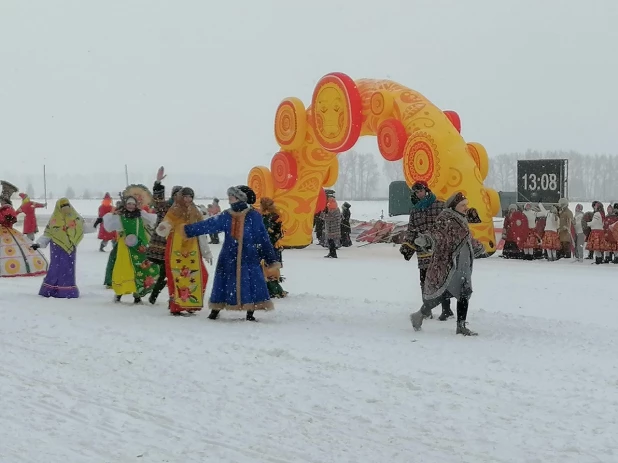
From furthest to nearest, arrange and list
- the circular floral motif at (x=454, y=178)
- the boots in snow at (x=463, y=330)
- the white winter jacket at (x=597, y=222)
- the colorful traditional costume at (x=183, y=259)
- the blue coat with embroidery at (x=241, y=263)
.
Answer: the white winter jacket at (x=597, y=222) → the circular floral motif at (x=454, y=178) → the colorful traditional costume at (x=183, y=259) → the blue coat with embroidery at (x=241, y=263) → the boots in snow at (x=463, y=330)

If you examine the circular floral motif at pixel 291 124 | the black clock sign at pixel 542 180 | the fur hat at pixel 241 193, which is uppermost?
the circular floral motif at pixel 291 124

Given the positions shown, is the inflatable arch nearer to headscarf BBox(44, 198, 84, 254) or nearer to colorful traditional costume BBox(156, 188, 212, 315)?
headscarf BBox(44, 198, 84, 254)

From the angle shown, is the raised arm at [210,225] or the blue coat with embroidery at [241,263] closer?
the blue coat with embroidery at [241,263]

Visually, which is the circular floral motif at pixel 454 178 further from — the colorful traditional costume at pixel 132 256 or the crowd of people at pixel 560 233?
the colorful traditional costume at pixel 132 256

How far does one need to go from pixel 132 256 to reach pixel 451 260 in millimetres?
4324

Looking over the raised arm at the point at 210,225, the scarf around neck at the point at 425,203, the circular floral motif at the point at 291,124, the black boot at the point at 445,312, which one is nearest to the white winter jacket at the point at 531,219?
the circular floral motif at the point at 291,124

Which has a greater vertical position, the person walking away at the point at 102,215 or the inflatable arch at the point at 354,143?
the inflatable arch at the point at 354,143

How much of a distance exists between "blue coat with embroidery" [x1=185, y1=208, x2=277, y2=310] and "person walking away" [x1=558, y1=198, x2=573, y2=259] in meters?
11.0

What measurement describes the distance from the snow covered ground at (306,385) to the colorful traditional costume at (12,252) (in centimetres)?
406

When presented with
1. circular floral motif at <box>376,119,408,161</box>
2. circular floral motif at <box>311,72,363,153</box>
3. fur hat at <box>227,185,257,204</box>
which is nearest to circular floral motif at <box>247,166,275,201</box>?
circular floral motif at <box>311,72,363,153</box>

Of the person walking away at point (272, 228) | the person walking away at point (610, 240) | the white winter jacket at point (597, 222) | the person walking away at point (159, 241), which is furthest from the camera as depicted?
the white winter jacket at point (597, 222)

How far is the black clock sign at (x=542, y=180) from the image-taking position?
757 inches

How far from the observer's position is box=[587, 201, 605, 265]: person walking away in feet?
58.2

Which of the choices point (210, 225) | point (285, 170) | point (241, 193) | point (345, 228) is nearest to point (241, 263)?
point (210, 225)
